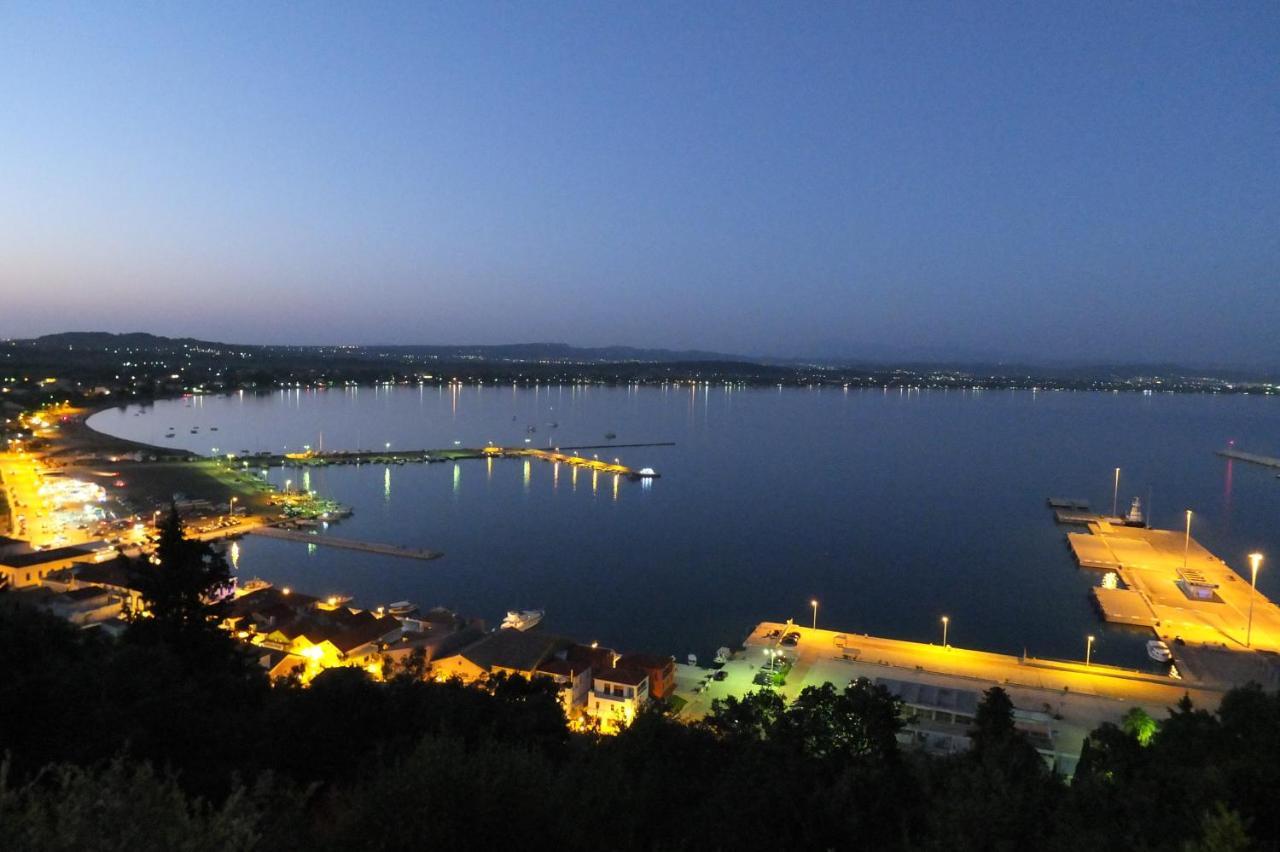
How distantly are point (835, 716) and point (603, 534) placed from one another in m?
10.7

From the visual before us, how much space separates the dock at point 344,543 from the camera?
520 inches

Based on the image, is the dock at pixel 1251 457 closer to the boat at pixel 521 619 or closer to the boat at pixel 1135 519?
the boat at pixel 1135 519

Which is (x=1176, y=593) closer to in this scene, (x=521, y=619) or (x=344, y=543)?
(x=521, y=619)

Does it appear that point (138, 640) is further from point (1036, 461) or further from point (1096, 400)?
point (1096, 400)

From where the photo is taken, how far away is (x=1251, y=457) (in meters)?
26.9

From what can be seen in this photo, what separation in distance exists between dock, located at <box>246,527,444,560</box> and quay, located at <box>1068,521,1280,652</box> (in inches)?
395

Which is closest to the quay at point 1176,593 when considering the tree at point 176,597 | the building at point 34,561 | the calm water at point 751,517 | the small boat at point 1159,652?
the small boat at point 1159,652

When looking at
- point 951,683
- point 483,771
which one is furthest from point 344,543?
point 483,771

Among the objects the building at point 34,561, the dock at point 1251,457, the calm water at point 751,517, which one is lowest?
the calm water at point 751,517

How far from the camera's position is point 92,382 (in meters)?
41.5

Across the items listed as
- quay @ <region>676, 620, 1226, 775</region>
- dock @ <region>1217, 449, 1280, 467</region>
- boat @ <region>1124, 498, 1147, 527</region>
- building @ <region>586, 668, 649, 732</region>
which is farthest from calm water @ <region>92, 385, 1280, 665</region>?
building @ <region>586, 668, 649, 732</region>

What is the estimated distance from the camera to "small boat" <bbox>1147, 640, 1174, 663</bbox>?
905 cm

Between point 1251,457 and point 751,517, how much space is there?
67.2 ft

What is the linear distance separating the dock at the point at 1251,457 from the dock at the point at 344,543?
26145 millimetres
